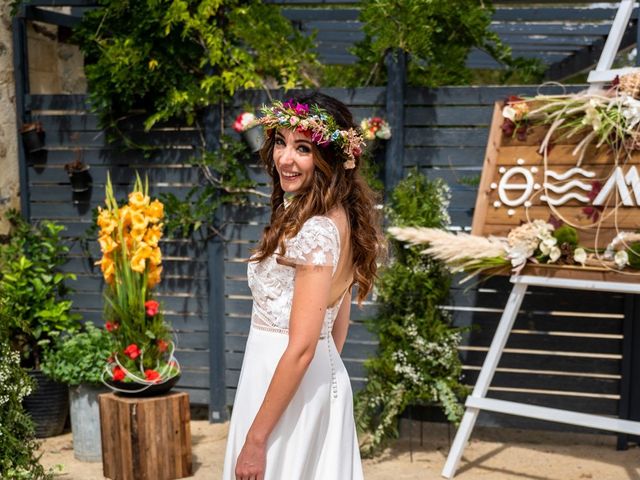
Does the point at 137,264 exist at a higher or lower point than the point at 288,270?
lower

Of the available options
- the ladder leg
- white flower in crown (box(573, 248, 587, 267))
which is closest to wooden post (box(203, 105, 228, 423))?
the ladder leg

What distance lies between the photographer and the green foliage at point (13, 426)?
3602 mm

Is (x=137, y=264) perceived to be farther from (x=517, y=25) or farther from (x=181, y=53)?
(x=517, y=25)

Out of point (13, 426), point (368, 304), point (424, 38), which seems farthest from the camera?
point (368, 304)

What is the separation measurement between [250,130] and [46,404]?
6.82ft

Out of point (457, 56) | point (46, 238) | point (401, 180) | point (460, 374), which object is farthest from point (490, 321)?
point (46, 238)

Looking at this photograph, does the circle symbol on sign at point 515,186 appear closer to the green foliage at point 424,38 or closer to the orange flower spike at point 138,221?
the green foliage at point 424,38

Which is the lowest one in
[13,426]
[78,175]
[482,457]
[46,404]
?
[482,457]

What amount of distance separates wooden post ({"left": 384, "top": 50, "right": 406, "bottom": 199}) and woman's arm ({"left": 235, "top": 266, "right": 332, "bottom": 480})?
2.94m

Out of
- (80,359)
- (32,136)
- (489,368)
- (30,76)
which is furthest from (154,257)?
(30,76)

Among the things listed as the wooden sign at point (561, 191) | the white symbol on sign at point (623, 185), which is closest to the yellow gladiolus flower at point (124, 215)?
the wooden sign at point (561, 191)

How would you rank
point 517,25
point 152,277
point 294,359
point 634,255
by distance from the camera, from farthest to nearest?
point 517,25, point 152,277, point 634,255, point 294,359

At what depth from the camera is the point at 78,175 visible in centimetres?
546

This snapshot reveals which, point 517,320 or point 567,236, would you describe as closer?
point 567,236
